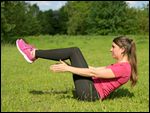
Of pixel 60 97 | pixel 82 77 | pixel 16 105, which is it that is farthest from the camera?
pixel 60 97

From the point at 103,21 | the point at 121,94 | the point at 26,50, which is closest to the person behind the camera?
the point at 26,50

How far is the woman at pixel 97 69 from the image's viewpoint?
26.2 feet

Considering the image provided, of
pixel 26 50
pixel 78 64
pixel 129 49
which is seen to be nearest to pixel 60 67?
pixel 78 64

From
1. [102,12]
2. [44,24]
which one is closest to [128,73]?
[102,12]

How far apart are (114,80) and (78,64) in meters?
0.81

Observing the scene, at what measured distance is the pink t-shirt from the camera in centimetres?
808

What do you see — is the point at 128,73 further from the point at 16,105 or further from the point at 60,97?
the point at 16,105

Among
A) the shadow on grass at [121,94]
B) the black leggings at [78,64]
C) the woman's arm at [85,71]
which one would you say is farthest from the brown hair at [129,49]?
the shadow on grass at [121,94]

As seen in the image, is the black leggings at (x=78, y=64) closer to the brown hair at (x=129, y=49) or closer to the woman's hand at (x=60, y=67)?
the woman's hand at (x=60, y=67)

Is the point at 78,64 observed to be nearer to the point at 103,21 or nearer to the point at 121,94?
the point at 121,94

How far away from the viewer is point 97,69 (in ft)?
26.5

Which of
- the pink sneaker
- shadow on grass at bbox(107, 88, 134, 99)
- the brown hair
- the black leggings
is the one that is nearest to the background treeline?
shadow on grass at bbox(107, 88, 134, 99)

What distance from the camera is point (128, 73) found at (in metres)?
8.16

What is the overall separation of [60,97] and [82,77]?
94 centimetres
